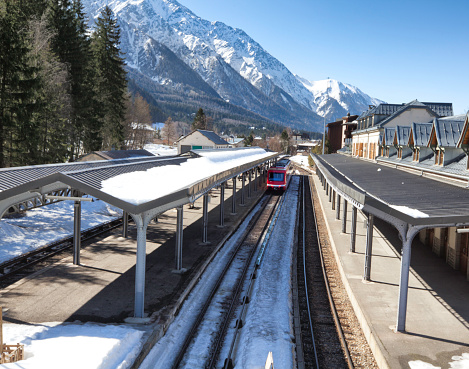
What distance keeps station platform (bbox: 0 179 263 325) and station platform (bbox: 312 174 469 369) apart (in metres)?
6.11

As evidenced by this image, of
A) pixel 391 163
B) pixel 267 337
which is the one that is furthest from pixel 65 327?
pixel 391 163

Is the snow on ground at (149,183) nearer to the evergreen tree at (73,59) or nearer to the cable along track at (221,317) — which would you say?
the cable along track at (221,317)

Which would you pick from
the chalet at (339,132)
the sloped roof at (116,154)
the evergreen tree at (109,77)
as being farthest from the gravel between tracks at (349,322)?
the chalet at (339,132)

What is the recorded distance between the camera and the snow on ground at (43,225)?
1936 cm

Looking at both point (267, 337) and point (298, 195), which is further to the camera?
point (298, 195)

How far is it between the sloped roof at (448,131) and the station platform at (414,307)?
18.3 ft

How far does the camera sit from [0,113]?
22078 mm

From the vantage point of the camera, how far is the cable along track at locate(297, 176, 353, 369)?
10.4 metres

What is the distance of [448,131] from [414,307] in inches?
373

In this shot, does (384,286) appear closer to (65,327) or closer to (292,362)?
(292,362)

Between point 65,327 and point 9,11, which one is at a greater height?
point 9,11

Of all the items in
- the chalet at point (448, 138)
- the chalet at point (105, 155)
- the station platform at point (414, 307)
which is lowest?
the station platform at point (414, 307)

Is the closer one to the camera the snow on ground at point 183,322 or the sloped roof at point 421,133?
the snow on ground at point 183,322

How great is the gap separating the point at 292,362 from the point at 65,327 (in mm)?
6191
